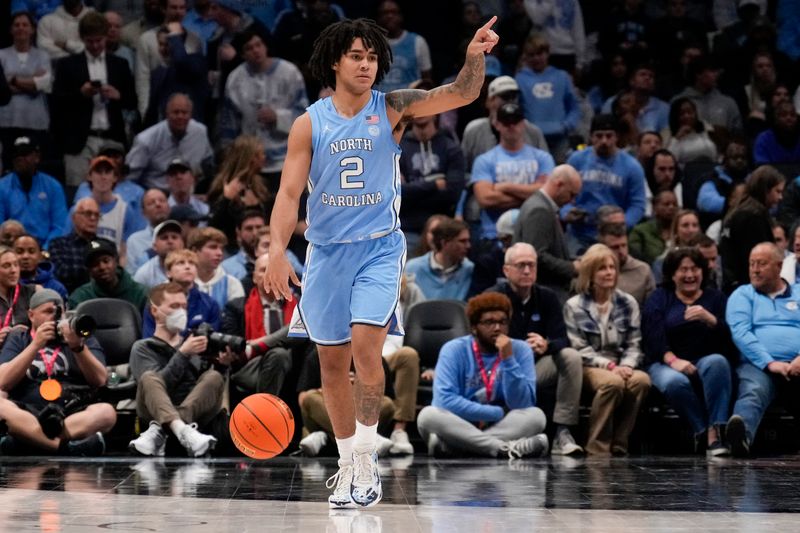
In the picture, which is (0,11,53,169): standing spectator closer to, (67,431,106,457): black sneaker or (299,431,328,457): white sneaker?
(67,431,106,457): black sneaker

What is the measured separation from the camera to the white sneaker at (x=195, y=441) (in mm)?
9211

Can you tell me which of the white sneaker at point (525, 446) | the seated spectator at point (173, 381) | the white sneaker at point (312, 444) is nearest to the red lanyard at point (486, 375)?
the white sneaker at point (525, 446)

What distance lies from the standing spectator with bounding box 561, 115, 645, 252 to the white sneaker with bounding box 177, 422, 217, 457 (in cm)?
420

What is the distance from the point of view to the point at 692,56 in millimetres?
14539

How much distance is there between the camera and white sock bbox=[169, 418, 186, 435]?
930 cm

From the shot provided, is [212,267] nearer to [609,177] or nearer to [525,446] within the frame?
[525,446]

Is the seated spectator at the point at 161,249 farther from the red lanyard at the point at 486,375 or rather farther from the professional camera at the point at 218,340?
the red lanyard at the point at 486,375

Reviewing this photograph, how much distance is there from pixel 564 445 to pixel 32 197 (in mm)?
5295

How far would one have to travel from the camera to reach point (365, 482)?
20.5ft

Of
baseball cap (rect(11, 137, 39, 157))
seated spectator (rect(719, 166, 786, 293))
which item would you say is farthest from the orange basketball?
baseball cap (rect(11, 137, 39, 157))

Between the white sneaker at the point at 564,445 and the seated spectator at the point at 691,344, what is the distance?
80cm

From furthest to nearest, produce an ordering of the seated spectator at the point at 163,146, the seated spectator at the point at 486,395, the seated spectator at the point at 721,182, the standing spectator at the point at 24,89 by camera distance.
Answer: the standing spectator at the point at 24,89
the seated spectator at the point at 163,146
the seated spectator at the point at 721,182
the seated spectator at the point at 486,395

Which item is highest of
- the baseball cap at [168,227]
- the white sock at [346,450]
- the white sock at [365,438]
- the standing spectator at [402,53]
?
the standing spectator at [402,53]

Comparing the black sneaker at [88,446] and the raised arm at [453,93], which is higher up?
the raised arm at [453,93]
